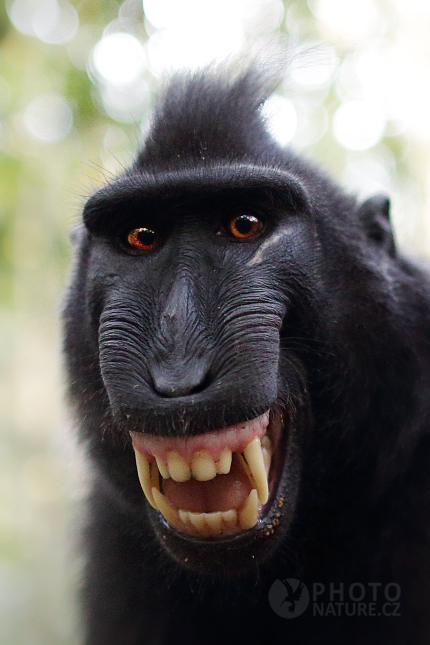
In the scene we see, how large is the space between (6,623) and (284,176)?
17.7 ft

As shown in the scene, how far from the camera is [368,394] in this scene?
272 cm

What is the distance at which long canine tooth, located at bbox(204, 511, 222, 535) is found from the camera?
2174 millimetres

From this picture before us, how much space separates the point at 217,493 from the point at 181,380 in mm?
486

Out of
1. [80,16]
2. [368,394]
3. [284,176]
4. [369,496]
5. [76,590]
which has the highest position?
[80,16]

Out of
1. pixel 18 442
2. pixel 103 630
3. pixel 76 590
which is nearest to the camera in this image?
pixel 103 630

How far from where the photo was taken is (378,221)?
3016 mm

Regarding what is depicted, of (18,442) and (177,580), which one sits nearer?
(177,580)

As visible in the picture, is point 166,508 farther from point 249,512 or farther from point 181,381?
point 181,381

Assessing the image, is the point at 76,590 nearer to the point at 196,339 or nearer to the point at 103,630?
the point at 103,630

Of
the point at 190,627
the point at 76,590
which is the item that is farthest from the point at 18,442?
the point at 190,627

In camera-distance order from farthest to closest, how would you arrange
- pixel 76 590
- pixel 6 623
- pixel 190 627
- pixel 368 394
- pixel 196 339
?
pixel 6 623, pixel 76 590, pixel 190 627, pixel 368 394, pixel 196 339

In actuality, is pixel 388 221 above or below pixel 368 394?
above

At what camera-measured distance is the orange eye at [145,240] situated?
2535 mm

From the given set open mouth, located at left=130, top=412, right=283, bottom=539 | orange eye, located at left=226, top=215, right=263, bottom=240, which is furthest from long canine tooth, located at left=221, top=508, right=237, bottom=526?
orange eye, located at left=226, top=215, right=263, bottom=240
